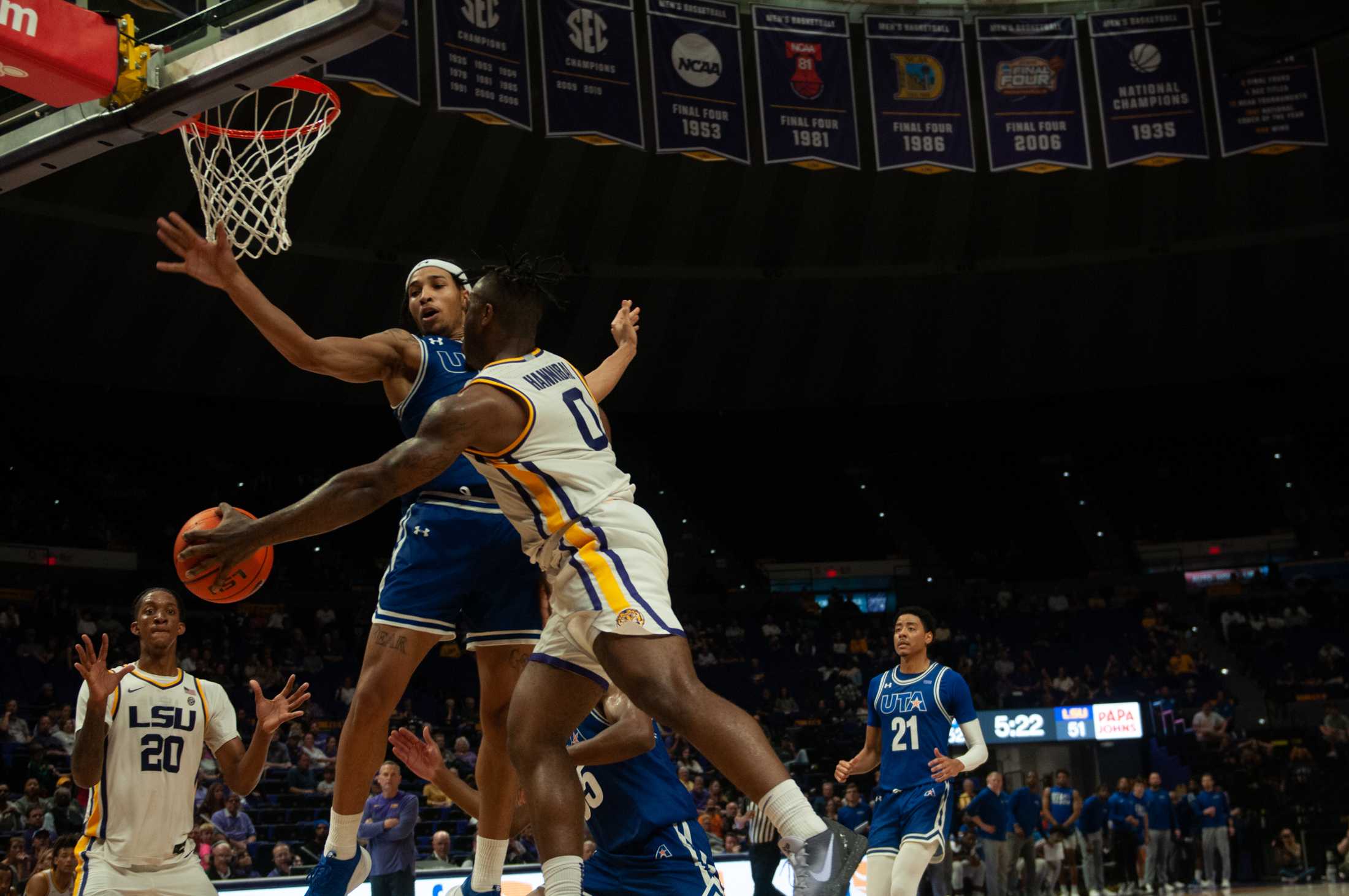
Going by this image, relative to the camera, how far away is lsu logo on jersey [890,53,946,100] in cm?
1914

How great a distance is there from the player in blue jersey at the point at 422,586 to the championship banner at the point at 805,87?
1313 centimetres

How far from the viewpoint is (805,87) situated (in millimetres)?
18750

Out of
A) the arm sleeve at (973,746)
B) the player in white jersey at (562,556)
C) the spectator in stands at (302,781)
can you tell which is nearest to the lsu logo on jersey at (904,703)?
the arm sleeve at (973,746)

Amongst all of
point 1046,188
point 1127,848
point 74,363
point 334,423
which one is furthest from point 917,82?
point 74,363

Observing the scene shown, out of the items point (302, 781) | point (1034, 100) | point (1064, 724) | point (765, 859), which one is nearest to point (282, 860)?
point (302, 781)

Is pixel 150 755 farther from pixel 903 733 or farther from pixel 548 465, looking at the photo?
pixel 903 733

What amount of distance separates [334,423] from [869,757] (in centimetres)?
2234

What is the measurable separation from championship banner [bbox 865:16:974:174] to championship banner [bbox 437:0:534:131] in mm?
5058

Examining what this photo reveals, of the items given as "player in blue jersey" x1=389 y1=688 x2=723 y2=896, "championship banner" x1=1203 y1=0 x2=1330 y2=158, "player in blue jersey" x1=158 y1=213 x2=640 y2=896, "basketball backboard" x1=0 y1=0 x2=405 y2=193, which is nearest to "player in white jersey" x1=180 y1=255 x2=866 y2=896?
"player in blue jersey" x1=389 y1=688 x2=723 y2=896

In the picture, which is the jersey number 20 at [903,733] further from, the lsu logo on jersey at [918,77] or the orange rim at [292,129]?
the lsu logo on jersey at [918,77]

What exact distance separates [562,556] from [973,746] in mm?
5046

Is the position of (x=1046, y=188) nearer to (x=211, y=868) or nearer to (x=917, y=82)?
(x=917, y=82)

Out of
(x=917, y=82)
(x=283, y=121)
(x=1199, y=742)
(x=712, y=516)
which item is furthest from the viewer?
(x=712, y=516)

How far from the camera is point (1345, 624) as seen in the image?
2948 cm
